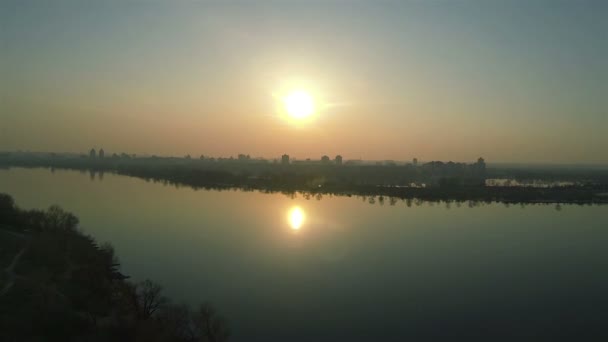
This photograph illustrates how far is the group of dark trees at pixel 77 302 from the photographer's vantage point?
4.21 meters

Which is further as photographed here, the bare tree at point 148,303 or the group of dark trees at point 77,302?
the bare tree at point 148,303

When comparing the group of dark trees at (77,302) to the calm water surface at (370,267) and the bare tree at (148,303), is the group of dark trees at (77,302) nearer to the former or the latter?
the bare tree at (148,303)

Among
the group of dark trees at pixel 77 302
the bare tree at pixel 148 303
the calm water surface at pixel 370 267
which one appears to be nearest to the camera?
the group of dark trees at pixel 77 302

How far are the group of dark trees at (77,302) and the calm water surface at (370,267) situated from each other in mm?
565

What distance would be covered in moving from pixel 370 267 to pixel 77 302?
442cm

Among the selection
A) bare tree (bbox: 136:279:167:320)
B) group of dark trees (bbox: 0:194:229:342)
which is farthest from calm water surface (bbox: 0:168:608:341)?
bare tree (bbox: 136:279:167:320)

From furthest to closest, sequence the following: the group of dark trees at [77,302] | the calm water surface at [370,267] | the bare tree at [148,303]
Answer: the calm water surface at [370,267] → the bare tree at [148,303] → the group of dark trees at [77,302]

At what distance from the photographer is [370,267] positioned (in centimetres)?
745

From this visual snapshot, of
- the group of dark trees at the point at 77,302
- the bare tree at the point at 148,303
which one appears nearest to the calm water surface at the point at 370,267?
the group of dark trees at the point at 77,302

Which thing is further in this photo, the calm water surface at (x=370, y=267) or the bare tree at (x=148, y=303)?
the calm water surface at (x=370, y=267)

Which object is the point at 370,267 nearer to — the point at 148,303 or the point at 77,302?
the point at 148,303

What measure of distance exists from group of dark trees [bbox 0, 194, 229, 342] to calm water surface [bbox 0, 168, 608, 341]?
57cm

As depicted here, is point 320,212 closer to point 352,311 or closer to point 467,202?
point 467,202

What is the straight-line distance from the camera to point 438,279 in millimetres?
6695
